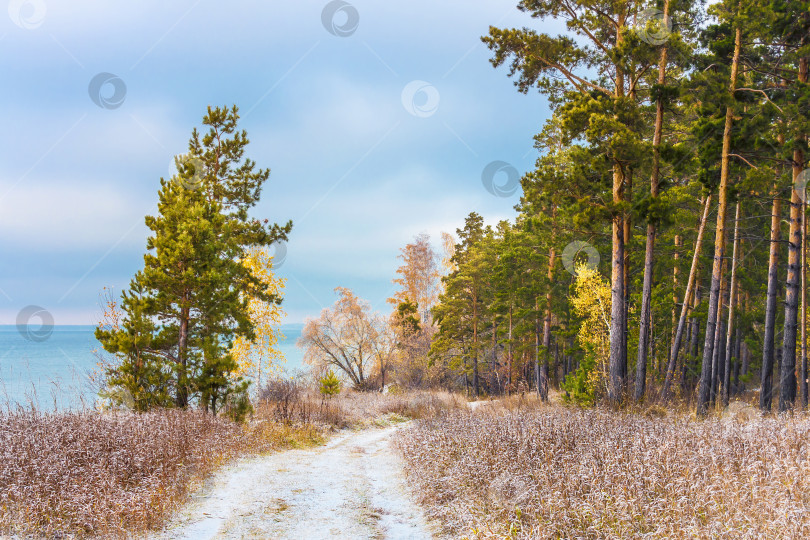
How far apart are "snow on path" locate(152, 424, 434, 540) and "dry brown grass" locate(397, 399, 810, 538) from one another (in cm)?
55

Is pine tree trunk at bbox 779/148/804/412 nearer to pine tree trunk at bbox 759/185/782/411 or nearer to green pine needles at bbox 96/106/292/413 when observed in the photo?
pine tree trunk at bbox 759/185/782/411

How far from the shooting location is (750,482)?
4352mm

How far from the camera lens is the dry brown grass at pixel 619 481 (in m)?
3.69

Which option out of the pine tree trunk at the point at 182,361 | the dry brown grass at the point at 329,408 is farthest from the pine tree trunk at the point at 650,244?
the pine tree trunk at the point at 182,361

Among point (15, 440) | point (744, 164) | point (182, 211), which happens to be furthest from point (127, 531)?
point (744, 164)

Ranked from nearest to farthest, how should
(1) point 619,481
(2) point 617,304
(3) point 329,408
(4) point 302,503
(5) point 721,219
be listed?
(1) point 619,481 → (4) point 302,503 → (2) point 617,304 → (5) point 721,219 → (3) point 329,408

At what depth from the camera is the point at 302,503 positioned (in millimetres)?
6559

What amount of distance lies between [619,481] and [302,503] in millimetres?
4382

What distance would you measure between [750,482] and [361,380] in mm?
31054

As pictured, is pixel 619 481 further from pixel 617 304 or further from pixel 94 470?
pixel 617 304

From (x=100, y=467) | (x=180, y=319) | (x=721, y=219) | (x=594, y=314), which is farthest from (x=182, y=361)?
(x=594, y=314)

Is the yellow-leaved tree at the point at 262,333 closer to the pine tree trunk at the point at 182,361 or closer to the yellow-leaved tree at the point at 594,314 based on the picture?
the pine tree trunk at the point at 182,361

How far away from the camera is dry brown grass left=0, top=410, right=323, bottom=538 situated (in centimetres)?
480

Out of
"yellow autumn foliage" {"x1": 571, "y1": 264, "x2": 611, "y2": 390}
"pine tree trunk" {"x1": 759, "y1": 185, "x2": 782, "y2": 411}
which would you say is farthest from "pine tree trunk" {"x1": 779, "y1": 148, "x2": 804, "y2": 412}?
"yellow autumn foliage" {"x1": 571, "y1": 264, "x2": 611, "y2": 390}
